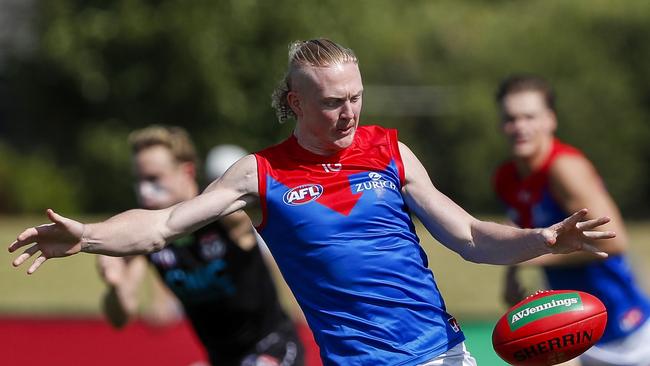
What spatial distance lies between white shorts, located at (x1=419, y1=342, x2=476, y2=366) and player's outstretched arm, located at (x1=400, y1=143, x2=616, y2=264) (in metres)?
0.37

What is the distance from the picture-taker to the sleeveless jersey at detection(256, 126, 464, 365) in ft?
14.7

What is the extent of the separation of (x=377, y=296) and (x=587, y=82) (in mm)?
25271

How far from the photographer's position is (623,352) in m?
6.38

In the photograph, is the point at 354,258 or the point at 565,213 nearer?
the point at 354,258

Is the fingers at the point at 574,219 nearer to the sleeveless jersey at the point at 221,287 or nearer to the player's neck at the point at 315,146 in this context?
the player's neck at the point at 315,146

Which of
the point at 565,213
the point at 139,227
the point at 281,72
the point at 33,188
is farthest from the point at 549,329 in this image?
the point at 33,188

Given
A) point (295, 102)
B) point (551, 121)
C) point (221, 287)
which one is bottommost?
point (221, 287)

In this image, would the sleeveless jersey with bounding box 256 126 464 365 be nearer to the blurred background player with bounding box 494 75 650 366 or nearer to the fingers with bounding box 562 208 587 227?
the fingers with bounding box 562 208 587 227

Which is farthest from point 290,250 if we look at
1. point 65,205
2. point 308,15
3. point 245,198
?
point 65,205

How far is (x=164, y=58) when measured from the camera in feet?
91.3

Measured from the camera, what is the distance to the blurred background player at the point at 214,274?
6.27 m

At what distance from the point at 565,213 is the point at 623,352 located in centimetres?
87

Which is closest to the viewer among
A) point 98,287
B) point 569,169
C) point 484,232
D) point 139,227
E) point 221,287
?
point 139,227

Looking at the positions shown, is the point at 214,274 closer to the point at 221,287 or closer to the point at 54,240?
the point at 221,287
